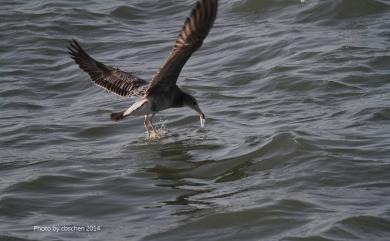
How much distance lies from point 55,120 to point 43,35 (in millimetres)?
4314

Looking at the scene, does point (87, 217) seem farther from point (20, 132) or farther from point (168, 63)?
point (20, 132)

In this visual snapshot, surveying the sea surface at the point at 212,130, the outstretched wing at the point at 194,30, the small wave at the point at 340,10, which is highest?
the outstretched wing at the point at 194,30

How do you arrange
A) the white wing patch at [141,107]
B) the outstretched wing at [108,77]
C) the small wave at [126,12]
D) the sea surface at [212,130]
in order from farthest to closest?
1. the small wave at [126,12]
2. the outstretched wing at [108,77]
3. the white wing patch at [141,107]
4. the sea surface at [212,130]

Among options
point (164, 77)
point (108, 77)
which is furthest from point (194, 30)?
point (108, 77)

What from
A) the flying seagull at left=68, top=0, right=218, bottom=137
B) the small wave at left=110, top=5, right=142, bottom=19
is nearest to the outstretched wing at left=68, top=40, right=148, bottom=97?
the flying seagull at left=68, top=0, right=218, bottom=137

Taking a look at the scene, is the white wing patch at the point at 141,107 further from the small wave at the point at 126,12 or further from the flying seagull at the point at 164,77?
the small wave at the point at 126,12

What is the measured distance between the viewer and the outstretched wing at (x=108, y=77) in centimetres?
1015

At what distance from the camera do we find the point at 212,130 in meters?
10.1

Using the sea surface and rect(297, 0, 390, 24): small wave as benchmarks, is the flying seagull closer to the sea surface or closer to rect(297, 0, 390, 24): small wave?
the sea surface

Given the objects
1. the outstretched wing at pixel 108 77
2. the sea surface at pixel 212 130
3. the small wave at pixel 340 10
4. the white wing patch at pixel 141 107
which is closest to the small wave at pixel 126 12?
the sea surface at pixel 212 130

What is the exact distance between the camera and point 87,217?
7516 millimetres

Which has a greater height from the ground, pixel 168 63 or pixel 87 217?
pixel 168 63

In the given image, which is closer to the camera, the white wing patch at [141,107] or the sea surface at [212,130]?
the sea surface at [212,130]

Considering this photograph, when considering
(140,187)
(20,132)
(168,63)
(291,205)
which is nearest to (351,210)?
(291,205)
